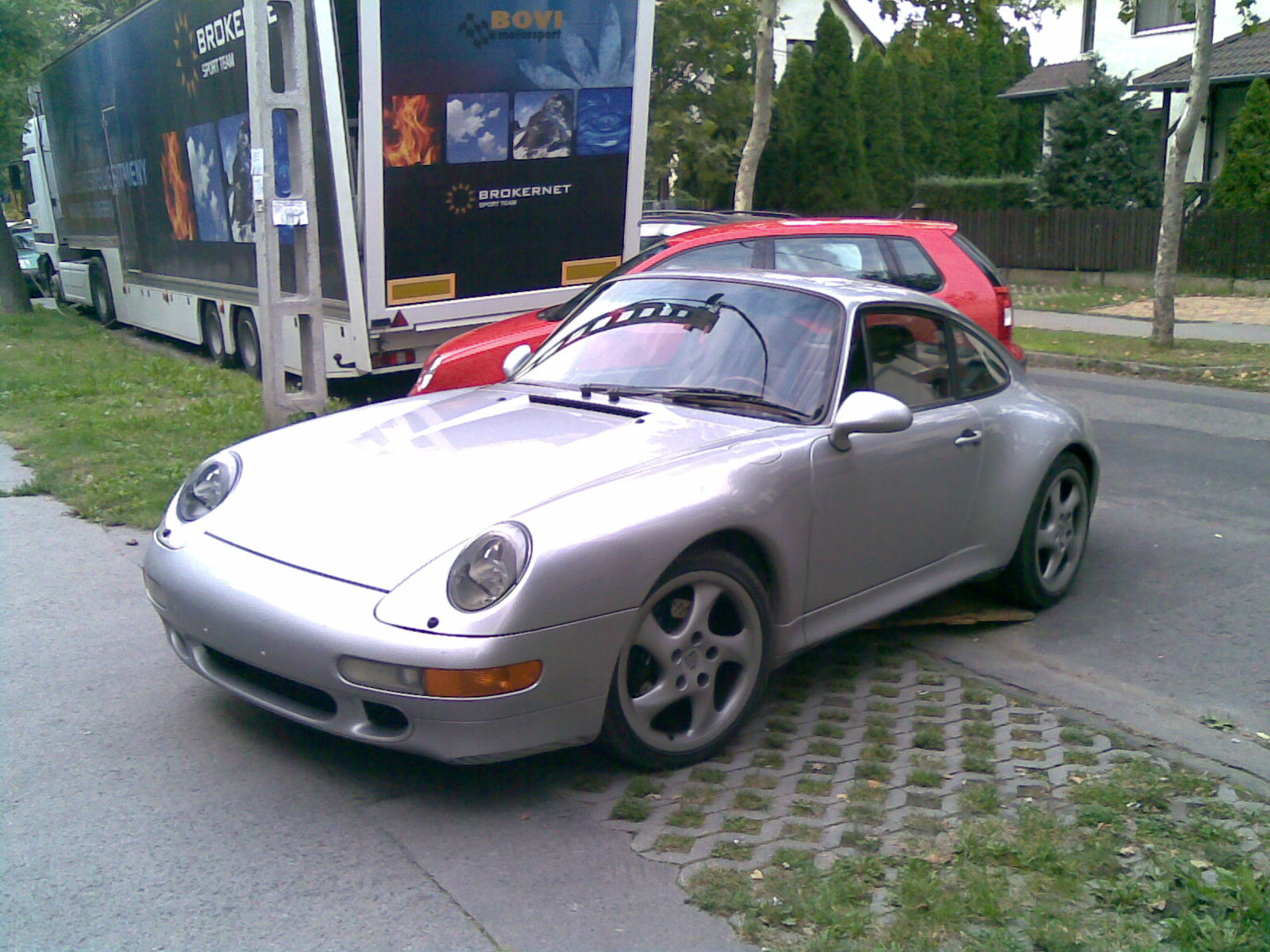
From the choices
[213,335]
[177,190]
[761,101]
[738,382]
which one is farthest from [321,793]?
[761,101]

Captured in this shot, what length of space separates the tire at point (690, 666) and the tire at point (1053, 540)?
183 centimetres

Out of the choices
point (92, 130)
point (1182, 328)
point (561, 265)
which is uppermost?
point (92, 130)

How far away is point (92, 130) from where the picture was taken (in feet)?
57.6

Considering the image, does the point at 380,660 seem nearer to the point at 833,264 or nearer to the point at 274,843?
the point at 274,843

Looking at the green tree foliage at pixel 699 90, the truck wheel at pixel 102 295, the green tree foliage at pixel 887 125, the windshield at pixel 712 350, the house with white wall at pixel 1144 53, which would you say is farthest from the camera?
the green tree foliage at pixel 887 125

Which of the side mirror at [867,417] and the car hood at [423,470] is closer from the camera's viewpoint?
the car hood at [423,470]

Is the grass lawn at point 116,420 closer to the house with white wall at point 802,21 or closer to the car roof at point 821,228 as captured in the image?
the car roof at point 821,228

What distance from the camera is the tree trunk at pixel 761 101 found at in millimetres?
18398

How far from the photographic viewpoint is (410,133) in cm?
982

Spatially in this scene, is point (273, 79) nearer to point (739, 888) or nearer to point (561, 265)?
point (561, 265)

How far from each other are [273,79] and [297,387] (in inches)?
120

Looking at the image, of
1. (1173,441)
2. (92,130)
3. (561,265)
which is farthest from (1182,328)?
(92,130)

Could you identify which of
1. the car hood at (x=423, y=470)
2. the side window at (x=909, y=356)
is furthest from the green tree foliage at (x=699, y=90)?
the car hood at (x=423, y=470)

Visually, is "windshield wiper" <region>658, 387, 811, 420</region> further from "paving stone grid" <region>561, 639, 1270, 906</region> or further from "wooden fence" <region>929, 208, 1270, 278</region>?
"wooden fence" <region>929, 208, 1270, 278</region>
